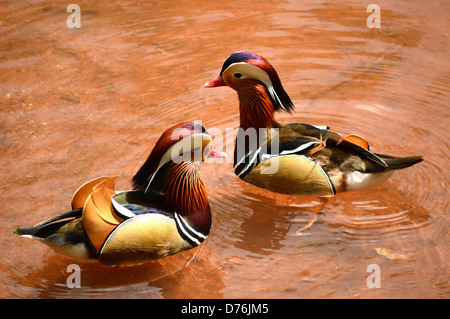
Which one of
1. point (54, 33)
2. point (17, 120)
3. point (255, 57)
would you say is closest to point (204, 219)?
point (255, 57)

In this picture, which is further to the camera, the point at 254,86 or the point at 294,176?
the point at 254,86

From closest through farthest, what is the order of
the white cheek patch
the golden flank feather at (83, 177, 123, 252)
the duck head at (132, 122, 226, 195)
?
the golden flank feather at (83, 177, 123, 252) → the duck head at (132, 122, 226, 195) → the white cheek patch

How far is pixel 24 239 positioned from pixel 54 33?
3.22 metres

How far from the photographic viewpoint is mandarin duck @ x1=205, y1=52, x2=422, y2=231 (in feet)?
13.1

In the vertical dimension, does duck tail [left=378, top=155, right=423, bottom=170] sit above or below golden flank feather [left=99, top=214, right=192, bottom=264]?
above

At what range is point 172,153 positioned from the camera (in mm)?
3527

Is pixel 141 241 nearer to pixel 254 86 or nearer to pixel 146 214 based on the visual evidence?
pixel 146 214

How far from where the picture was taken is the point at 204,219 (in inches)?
146

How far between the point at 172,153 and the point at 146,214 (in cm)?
41

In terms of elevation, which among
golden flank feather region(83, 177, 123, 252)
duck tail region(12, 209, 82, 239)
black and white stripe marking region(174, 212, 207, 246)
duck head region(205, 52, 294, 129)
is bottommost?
black and white stripe marking region(174, 212, 207, 246)

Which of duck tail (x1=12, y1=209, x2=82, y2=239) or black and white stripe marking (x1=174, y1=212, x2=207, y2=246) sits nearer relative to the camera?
duck tail (x1=12, y1=209, x2=82, y2=239)

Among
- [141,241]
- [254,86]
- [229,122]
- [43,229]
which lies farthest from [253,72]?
[43,229]

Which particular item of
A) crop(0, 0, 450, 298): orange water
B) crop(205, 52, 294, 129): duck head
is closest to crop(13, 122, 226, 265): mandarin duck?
crop(0, 0, 450, 298): orange water

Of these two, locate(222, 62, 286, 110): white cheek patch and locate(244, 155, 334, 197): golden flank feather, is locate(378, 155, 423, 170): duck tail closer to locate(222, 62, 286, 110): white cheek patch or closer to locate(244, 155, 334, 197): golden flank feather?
locate(244, 155, 334, 197): golden flank feather
